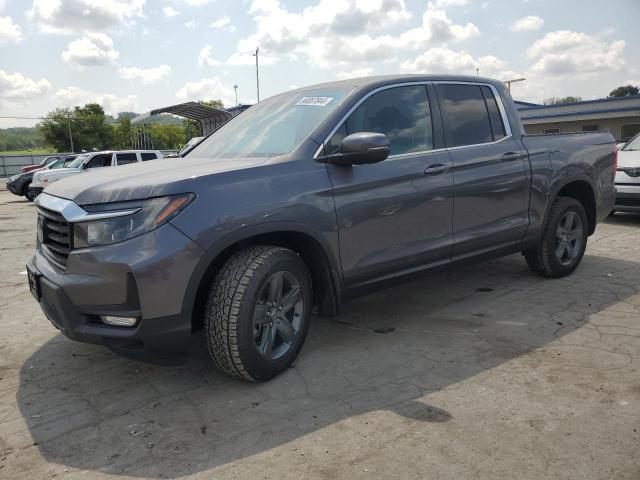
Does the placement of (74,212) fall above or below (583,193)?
above

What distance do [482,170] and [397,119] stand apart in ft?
2.97

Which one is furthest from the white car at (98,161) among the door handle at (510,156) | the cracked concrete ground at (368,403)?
the door handle at (510,156)

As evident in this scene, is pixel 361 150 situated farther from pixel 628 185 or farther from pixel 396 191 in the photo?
pixel 628 185

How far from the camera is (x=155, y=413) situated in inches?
120

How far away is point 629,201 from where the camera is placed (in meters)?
8.59

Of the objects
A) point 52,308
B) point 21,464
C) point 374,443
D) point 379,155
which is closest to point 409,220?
point 379,155

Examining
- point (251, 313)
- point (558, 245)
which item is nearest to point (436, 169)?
point (251, 313)

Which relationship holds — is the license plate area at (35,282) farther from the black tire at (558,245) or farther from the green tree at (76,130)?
the green tree at (76,130)

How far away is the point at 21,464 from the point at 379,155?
2.53m

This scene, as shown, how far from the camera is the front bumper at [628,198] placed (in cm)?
848

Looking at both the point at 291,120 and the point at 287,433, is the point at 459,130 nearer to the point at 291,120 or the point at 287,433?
the point at 291,120

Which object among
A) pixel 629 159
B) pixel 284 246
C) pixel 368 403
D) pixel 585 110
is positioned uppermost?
pixel 585 110

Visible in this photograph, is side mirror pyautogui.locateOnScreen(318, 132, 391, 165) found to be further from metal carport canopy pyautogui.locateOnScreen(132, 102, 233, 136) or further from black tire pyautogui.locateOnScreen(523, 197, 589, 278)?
metal carport canopy pyautogui.locateOnScreen(132, 102, 233, 136)

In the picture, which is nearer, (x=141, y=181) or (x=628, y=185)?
(x=141, y=181)
